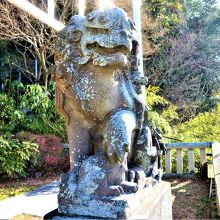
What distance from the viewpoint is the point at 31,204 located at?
379 centimetres

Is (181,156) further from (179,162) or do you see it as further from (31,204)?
(31,204)

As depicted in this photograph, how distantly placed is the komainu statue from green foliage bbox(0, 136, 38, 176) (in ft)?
14.2

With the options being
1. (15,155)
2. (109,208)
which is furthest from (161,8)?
(109,208)

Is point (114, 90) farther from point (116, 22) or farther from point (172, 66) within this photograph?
point (172, 66)

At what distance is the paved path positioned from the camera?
3381 mm

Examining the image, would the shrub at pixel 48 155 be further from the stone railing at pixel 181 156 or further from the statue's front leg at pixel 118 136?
the statue's front leg at pixel 118 136

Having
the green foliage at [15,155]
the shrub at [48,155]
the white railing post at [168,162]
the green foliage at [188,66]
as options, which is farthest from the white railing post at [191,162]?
the green foliage at [188,66]

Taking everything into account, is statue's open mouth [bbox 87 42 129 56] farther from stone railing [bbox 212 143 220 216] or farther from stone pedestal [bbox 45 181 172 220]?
stone railing [bbox 212 143 220 216]

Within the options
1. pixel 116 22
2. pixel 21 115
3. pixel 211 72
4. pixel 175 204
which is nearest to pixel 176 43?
pixel 211 72

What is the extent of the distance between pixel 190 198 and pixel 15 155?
3.50 m

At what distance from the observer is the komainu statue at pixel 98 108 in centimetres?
168

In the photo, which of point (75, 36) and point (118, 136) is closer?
point (118, 136)

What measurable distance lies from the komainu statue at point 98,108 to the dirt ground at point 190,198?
5.49 feet

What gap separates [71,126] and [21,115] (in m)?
5.23
